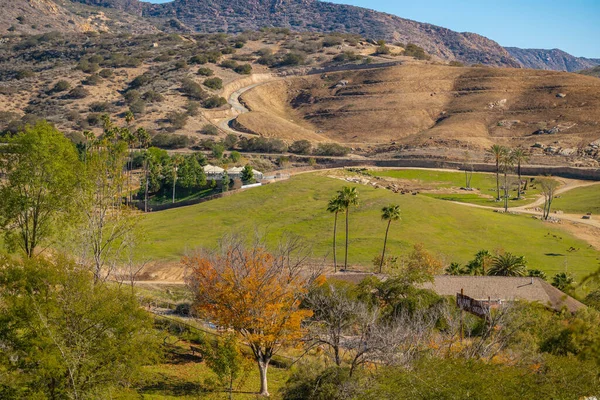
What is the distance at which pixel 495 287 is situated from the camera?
46.4m

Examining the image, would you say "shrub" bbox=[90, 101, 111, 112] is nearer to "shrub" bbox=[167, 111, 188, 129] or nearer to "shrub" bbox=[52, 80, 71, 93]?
"shrub" bbox=[167, 111, 188, 129]

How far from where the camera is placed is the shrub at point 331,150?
128m

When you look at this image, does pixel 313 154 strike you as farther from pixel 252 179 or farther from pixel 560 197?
pixel 560 197

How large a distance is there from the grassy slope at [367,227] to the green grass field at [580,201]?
11.6 meters

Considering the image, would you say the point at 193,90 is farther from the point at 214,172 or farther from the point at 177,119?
the point at 214,172

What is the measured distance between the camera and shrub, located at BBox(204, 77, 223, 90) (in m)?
168

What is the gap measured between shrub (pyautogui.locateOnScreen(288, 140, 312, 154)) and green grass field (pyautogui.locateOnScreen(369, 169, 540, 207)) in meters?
20.8

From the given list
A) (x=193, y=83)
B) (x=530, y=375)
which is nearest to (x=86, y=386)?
(x=530, y=375)

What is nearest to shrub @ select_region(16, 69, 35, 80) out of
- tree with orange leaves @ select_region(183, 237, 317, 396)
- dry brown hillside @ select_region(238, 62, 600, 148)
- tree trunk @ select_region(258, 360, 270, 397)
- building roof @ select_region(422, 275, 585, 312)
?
dry brown hillside @ select_region(238, 62, 600, 148)

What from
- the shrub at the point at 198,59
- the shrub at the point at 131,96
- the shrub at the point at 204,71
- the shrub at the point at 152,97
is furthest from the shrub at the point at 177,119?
the shrub at the point at 198,59

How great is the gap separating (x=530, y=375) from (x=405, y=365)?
5086 mm

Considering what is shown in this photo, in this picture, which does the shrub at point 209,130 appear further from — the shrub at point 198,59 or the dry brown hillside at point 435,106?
the shrub at point 198,59

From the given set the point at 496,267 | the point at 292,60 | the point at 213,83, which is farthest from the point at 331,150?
the point at 496,267

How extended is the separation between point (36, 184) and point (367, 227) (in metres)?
46.7
